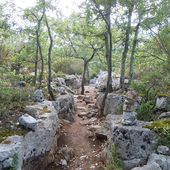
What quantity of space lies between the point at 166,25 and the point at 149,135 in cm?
628

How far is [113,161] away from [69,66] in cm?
2122

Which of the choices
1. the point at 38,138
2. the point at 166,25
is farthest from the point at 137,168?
the point at 166,25

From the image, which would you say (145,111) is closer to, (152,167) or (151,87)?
(151,87)

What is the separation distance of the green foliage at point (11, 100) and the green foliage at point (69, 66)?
1604cm

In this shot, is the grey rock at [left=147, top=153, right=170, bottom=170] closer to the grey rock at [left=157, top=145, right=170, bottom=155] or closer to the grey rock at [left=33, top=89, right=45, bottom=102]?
the grey rock at [left=157, top=145, right=170, bottom=155]

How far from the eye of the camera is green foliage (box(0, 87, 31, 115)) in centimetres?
847

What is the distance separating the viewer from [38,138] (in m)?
7.48

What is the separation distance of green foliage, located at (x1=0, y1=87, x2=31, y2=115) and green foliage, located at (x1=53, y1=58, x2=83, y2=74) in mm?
16043

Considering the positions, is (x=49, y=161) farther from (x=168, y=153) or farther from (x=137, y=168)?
(x=168, y=153)

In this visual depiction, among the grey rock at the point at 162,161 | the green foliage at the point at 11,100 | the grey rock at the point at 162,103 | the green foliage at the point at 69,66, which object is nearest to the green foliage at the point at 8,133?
the green foliage at the point at 11,100

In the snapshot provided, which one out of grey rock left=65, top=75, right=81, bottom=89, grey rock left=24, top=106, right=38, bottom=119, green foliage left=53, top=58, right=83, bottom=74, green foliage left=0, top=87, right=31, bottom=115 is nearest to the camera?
green foliage left=0, top=87, right=31, bottom=115

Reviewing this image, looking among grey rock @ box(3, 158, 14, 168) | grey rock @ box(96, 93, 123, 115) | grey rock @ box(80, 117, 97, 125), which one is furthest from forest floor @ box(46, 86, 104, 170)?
grey rock @ box(3, 158, 14, 168)

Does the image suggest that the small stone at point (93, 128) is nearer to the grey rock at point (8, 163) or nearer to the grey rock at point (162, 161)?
the grey rock at point (162, 161)

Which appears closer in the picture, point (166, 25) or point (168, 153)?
point (168, 153)
